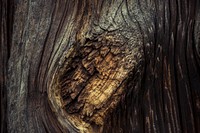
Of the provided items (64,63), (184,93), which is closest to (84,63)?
(64,63)

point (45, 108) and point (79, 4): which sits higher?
point (79, 4)

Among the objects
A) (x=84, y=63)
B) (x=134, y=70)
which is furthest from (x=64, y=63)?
(x=134, y=70)

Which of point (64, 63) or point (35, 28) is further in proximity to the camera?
point (35, 28)

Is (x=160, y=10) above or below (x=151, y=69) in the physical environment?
above

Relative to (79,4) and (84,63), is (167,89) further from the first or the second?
(79,4)

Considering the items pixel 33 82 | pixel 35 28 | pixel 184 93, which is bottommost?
pixel 184 93

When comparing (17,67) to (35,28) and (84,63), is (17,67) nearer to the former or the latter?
(35,28)
